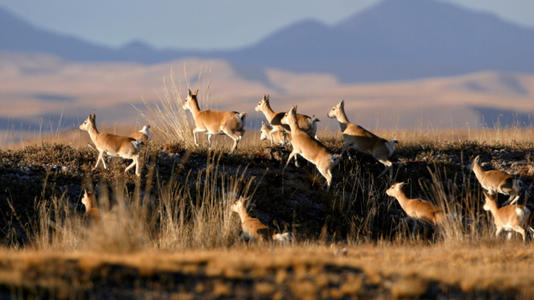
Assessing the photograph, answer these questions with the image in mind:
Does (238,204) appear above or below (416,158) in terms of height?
below

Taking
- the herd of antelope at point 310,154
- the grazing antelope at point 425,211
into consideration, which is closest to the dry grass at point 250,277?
the herd of antelope at point 310,154

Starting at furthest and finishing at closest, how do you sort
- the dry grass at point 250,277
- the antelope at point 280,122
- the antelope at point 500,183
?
the antelope at point 280,122, the antelope at point 500,183, the dry grass at point 250,277

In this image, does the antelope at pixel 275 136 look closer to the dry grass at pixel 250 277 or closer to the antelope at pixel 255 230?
the antelope at pixel 255 230

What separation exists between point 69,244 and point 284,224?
506 cm

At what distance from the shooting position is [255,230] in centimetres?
1291

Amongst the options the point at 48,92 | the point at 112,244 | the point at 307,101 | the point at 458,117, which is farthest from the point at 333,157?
the point at 48,92

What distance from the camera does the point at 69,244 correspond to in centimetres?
1165

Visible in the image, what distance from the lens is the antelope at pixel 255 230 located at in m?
12.4

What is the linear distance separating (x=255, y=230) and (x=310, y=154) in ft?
11.1

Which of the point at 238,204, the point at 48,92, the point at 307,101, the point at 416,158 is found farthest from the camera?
the point at 48,92

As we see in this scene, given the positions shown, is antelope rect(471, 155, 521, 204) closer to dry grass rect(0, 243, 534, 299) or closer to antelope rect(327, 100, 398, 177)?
antelope rect(327, 100, 398, 177)

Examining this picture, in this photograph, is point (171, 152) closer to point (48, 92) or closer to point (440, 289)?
point (440, 289)

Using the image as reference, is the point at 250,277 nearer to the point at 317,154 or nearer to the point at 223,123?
the point at 317,154

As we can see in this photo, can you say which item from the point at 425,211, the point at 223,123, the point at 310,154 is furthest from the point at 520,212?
the point at 223,123
